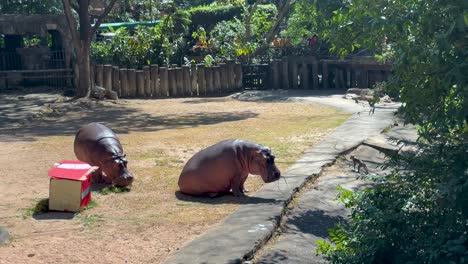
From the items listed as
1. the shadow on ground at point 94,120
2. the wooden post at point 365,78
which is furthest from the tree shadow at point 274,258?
the wooden post at point 365,78

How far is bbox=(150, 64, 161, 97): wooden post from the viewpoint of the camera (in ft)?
83.3

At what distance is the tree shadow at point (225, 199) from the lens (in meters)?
10.1

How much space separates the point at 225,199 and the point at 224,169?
1.24 ft

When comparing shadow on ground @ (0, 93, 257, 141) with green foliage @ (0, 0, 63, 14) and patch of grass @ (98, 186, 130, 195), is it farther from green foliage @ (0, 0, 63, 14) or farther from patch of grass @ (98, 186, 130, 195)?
green foliage @ (0, 0, 63, 14)

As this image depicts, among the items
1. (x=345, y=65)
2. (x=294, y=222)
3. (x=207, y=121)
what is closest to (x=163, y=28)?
(x=345, y=65)

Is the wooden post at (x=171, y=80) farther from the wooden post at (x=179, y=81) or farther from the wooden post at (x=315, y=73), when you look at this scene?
the wooden post at (x=315, y=73)

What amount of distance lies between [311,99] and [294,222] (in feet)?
45.2

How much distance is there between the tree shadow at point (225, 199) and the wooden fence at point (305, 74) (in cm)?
1484

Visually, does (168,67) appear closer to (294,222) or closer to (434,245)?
(294,222)

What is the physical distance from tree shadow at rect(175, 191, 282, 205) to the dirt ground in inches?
0.6

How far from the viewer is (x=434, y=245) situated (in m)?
6.05

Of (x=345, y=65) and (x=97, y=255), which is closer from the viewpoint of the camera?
(x=97, y=255)

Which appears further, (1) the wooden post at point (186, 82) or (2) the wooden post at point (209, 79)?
(2) the wooden post at point (209, 79)

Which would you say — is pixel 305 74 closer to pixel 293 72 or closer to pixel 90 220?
pixel 293 72
